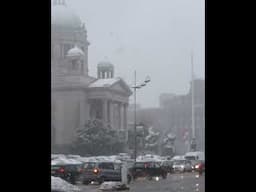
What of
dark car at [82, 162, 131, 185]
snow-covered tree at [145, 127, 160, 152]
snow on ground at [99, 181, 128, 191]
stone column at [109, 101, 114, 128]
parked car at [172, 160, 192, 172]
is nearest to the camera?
snow on ground at [99, 181, 128, 191]

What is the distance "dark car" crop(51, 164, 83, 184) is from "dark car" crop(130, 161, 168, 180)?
180 cm

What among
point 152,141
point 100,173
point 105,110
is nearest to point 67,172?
point 100,173

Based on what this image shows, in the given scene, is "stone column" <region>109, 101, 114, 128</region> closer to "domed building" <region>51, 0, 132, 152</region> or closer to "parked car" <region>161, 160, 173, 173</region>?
"domed building" <region>51, 0, 132, 152</region>

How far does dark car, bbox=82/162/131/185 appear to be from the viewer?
14.5 meters

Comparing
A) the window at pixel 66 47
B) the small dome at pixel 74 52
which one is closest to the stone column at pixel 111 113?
the small dome at pixel 74 52

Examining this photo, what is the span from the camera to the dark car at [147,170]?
16527 millimetres

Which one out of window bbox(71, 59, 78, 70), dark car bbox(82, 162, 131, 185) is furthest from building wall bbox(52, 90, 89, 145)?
dark car bbox(82, 162, 131, 185)

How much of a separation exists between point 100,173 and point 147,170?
269 centimetres

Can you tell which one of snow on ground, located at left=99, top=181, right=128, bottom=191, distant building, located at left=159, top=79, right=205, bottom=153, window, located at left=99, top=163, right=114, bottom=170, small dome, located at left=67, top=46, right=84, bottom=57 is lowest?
snow on ground, located at left=99, top=181, right=128, bottom=191

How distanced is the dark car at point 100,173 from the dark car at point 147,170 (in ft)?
4.52

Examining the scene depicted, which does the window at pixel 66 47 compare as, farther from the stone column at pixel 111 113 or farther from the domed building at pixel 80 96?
the stone column at pixel 111 113
